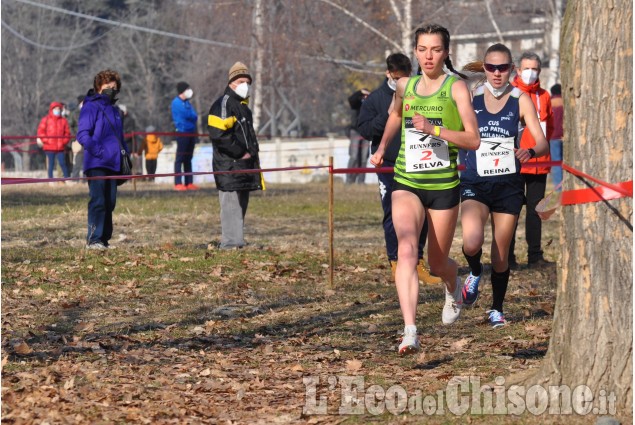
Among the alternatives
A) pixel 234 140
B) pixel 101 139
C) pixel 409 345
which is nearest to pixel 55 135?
pixel 101 139

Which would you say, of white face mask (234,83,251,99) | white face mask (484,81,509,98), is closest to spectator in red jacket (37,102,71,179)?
white face mask (234,83,251,99)

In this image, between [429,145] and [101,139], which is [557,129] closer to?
[101,139]

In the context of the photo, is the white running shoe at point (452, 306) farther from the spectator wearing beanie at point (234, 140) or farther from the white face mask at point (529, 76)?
the spectator wearing beanie at point (234, 140)

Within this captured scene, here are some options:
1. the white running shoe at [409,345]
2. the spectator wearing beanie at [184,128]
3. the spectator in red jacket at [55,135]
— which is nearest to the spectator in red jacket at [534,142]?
the white running shoe at [409,345]

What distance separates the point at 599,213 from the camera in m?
6.12

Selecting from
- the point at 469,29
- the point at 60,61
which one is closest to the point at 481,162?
the point at 469,29

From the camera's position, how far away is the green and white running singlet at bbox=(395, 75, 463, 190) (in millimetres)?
7754

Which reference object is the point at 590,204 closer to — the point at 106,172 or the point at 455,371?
the point at 455,371

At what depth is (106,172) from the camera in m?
13.4

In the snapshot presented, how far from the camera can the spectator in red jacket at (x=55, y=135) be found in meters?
26.8

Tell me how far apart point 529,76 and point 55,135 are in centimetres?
1762

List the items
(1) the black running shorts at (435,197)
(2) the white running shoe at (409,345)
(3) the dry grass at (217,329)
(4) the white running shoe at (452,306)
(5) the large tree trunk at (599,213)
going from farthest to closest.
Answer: (4) the white running shoe at (452,306) → (1) the black running shorts at (435,197) → (2) the white running shoe at (409,345) → (3) the dry grass at (217,329) → (5) the large tree trunk at (599,213)

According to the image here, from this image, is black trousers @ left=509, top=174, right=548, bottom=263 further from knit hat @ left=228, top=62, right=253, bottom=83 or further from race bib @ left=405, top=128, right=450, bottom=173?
race bib @ left=405, top=128, right=450, bottom=173

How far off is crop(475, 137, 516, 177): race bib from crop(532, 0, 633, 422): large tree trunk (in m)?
2.67
